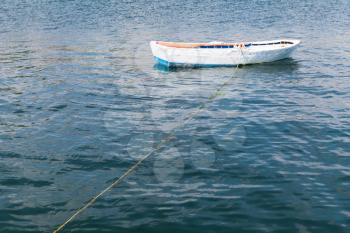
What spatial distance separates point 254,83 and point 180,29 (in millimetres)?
27657

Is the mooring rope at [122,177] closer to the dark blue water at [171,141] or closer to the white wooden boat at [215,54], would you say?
the dark blue water at [171,141]

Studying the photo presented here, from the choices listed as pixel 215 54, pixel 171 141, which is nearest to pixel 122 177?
pixel 171 141

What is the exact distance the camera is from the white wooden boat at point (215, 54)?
3750 centimetres

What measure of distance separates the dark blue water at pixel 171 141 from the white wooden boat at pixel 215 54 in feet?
3.53

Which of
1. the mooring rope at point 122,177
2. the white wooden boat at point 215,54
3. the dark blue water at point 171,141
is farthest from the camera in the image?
the white wooden boat at point 215,54

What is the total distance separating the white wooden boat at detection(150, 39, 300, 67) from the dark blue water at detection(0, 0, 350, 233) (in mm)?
1076

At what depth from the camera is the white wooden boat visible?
37500 millimetres

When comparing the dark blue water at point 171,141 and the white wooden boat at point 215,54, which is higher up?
the white wooden boat at point 215,54

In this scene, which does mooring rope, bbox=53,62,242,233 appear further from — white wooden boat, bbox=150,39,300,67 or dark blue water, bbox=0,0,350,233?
white wooden boat, bbox=150,39,300,67

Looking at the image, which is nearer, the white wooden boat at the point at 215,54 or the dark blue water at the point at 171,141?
the dark blue water at the point at 171,141

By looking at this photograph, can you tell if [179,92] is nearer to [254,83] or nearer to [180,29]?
[254,83]

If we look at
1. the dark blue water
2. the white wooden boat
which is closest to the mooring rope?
the dark blue water

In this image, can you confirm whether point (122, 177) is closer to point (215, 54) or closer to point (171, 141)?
point (171, 141)

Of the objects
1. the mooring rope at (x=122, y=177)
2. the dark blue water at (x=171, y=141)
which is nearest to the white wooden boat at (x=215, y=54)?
the dark blue water at (x=171, y=141)
